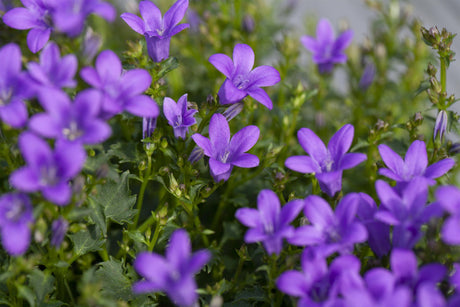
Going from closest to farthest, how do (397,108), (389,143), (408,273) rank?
(408,273) → (389,143) → (397,108)

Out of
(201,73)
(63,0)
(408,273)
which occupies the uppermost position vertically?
(63,0)

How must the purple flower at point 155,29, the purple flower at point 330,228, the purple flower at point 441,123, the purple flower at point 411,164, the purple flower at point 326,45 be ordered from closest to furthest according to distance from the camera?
the purple flower at point 330,228 < the purple flower at point 411,164 < the purple flower at point 155,29 < the purple flower at point 441,123 < the purple flower at point 326,45

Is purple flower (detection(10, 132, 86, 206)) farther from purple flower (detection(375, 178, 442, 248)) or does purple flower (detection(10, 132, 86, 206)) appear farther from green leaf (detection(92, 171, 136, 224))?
purple flower (detection(375, 178, 442, 248))

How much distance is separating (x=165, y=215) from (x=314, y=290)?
560 millimetres

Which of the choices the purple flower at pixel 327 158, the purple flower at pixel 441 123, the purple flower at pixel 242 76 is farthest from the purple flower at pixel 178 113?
the purple flower at pixel 441 123

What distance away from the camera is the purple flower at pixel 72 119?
1100 millimetres

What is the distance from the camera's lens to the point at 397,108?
9.63 feet

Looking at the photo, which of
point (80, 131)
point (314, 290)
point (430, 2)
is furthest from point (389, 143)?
point (430, 2)

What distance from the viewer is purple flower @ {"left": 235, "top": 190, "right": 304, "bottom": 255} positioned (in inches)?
48.6

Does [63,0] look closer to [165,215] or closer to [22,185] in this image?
[22,185]

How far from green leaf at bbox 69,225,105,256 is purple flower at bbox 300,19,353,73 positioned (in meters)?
1.35

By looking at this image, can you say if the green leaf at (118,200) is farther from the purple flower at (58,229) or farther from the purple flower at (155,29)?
the purple flower at (155,29)

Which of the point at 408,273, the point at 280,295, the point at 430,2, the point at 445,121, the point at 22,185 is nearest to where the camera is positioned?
the point at 22,185

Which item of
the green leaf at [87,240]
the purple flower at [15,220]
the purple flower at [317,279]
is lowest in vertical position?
the green leaf at [87,240]
